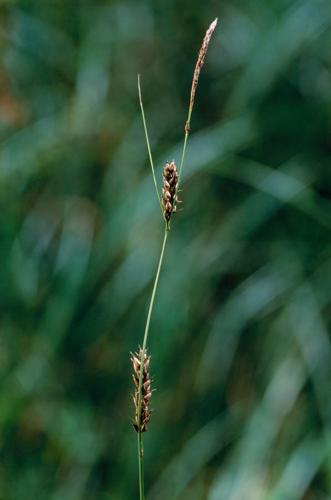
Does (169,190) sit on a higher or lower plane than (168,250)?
lower

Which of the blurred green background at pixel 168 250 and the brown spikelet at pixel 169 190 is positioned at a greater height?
the blurred green background at pixel 168 250

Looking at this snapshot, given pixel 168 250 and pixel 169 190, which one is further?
pixel 168 250

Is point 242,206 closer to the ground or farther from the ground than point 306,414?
farther from the ground

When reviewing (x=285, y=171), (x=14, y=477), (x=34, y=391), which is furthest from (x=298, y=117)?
(x=14, y=477)

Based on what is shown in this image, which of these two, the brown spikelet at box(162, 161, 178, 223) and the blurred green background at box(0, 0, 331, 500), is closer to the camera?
the brown spikelet at box(162, 161, 178, 223)

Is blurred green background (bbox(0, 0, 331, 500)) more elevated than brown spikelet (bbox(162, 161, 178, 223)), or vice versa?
blurred green background (bbox(0, 0, 331, 500))

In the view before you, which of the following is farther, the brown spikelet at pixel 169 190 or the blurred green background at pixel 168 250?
the blurred green background at pixel 168 250

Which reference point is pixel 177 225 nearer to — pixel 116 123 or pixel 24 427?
pixel 116 123

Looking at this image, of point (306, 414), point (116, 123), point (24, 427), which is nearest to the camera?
point (306, 414)
